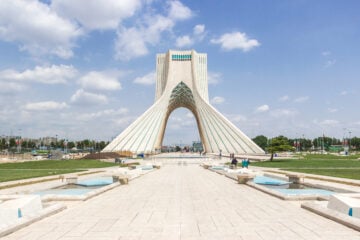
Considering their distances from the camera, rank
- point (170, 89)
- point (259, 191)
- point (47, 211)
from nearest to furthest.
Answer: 1. point (47, 211)
2. point (259, 191)
3. point (170, 89)

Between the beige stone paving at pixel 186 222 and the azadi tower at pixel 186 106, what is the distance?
3341 centimetres

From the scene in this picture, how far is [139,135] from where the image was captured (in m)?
45.5

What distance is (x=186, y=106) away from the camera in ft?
201

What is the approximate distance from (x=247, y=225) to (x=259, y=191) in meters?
4.43

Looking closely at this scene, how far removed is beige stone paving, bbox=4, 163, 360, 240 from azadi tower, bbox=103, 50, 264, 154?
33415mm

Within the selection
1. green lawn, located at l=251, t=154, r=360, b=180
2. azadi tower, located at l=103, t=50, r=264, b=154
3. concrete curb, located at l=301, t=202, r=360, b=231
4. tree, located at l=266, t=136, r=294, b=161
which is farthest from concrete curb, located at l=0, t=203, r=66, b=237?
azadi tower, located at l=103, t=50, r=264, b=154

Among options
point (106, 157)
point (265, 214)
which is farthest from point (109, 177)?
point (106, 157)

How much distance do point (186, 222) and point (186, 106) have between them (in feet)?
185

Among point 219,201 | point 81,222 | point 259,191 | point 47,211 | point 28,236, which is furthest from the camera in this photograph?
point 259,191

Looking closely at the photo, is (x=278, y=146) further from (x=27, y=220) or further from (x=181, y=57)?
(x=181, y=57)

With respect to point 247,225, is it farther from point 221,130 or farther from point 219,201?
point 221,130

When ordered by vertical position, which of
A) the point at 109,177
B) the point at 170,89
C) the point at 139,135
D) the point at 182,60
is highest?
the point at 182,60

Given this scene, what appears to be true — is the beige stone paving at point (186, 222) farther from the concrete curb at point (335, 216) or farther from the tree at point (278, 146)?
the tree at point (278, 146)

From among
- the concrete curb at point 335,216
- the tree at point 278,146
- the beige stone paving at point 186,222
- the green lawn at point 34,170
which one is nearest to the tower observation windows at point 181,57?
the tree at point 278,146
